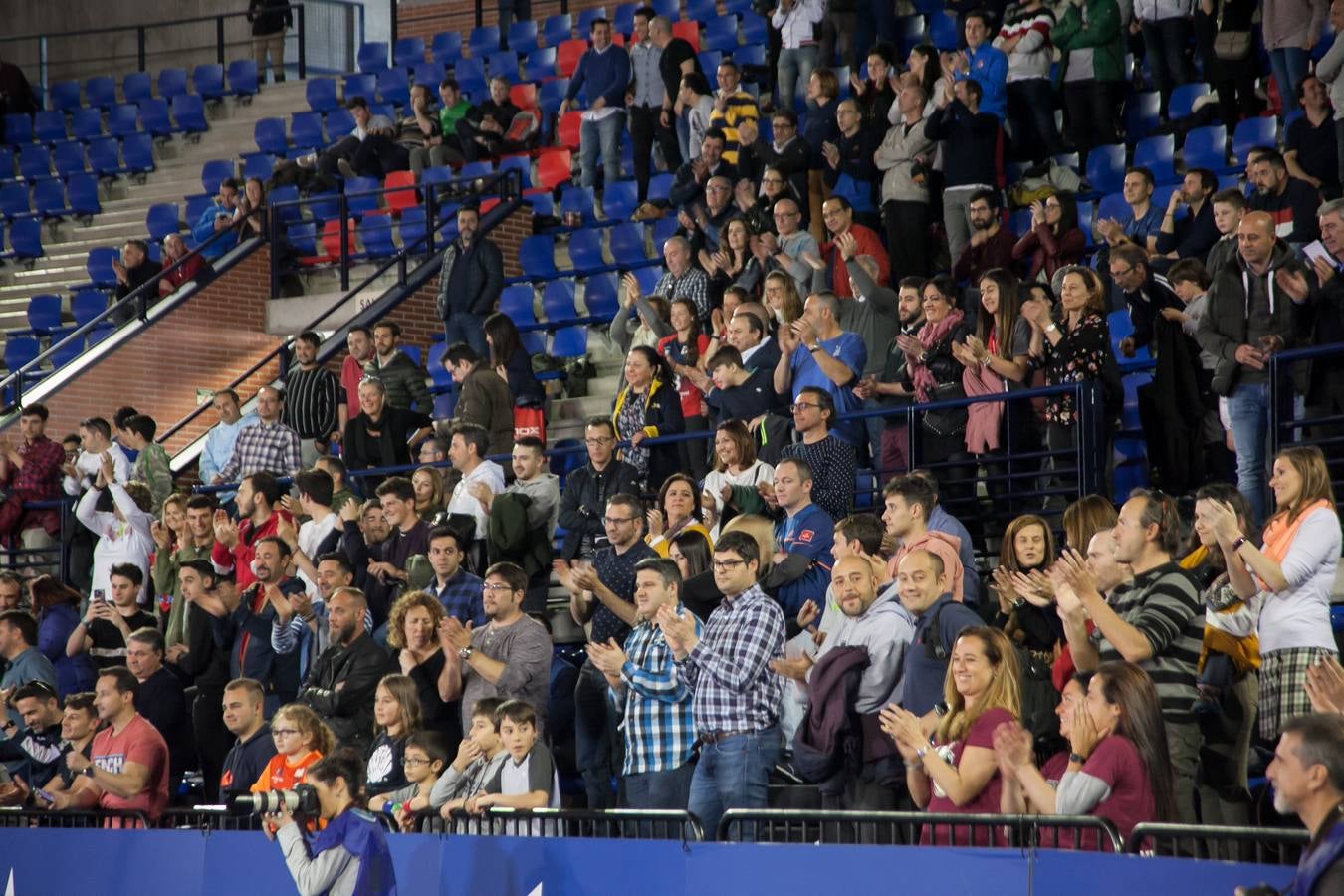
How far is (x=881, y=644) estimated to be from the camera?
7.91 m

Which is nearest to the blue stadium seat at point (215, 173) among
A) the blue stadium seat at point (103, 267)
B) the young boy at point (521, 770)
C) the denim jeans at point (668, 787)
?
the blue stadium seat at point (103, 267)

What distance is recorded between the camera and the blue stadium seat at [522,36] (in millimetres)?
21188

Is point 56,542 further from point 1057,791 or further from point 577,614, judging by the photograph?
point 1057,791

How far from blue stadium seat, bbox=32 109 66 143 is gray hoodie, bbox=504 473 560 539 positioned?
544 inches

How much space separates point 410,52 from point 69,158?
13.8 ft

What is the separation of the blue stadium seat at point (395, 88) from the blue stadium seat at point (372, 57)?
888mm

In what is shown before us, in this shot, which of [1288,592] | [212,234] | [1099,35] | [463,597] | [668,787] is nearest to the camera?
[1288,592]

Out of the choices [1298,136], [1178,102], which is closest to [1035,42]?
[1178,102]

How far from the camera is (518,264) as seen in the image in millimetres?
17453

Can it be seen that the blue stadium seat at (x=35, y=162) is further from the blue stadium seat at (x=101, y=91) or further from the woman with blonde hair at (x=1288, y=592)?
the woman with blonde hair at (x=1288, y=592)

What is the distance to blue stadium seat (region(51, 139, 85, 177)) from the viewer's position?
74.0 ft

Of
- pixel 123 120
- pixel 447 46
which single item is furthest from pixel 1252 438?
pixel 123 120

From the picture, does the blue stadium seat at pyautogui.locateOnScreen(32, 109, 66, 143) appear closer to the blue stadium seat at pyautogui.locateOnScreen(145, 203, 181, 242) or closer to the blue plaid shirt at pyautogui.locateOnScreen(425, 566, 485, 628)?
the blue stadium seat at pyautogui.locateOnScreen(145, 203, 181, 242)

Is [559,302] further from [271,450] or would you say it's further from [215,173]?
[215,173]
